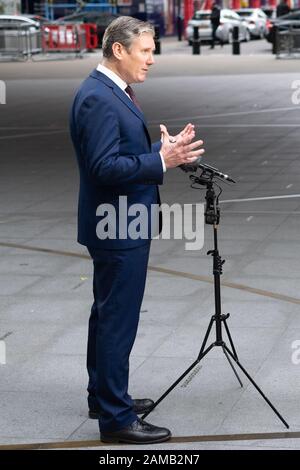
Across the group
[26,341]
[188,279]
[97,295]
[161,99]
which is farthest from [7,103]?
[97,295]

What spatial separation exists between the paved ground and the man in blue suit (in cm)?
31

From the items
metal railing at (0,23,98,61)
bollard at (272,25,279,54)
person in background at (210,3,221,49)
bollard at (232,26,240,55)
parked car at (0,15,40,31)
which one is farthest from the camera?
person in background at (210,3,221,49)

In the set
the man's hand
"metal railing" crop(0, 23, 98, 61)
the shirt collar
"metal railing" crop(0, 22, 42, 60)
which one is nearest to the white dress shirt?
the shirt collar

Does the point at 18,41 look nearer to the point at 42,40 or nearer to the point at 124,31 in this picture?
the point at 42,40

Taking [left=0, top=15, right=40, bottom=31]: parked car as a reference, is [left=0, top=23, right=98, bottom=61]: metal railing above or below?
below

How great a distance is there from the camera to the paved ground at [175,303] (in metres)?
6.49

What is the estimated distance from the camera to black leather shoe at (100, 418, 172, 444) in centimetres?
602

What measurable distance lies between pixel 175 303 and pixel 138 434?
3077 millimetres

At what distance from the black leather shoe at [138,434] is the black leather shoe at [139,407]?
375mm

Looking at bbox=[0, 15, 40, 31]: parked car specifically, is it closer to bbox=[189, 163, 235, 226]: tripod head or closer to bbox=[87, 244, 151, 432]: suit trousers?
bbox=[189, 163, 235, 226]: tripod head

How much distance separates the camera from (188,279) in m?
9.88

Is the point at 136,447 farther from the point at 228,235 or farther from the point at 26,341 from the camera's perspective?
the point at 228,235

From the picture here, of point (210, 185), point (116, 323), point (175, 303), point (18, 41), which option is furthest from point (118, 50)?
point (18, 41)

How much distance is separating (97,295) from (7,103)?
2077cm
